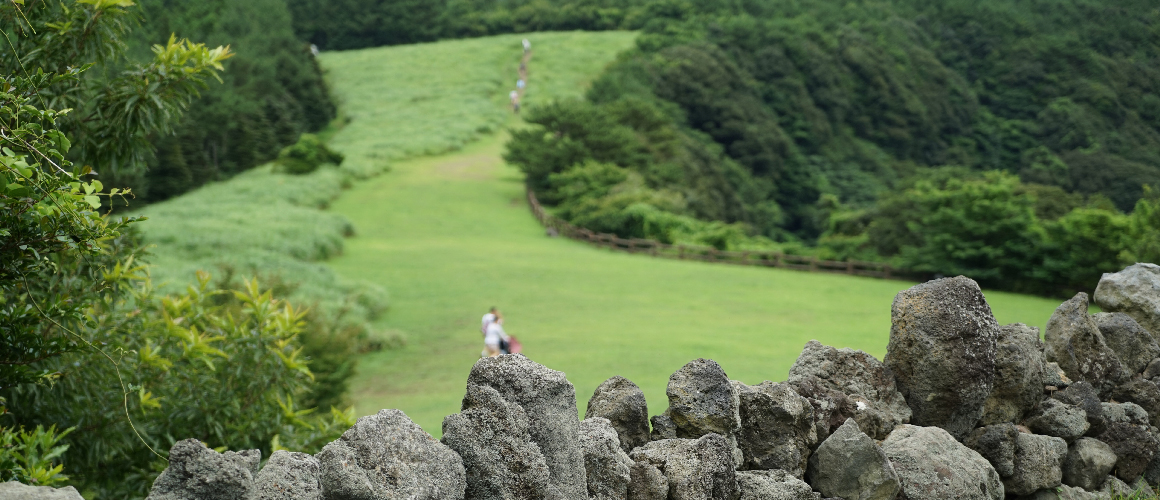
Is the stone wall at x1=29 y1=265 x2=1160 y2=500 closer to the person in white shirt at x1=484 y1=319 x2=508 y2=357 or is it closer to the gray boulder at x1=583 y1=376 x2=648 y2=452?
the gray boulder at x1=583 y1=376 x2=648 y2=452

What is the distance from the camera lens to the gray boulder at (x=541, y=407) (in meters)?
3.08

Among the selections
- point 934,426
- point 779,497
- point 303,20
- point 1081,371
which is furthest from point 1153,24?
point 303,20

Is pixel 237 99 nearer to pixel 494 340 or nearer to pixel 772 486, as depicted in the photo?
pixel 494 340

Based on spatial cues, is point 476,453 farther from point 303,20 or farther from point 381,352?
point 303,20

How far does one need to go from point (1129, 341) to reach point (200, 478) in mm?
5559

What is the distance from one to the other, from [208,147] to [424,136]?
1270 cm

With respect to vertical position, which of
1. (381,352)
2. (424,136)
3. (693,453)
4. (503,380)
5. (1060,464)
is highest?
(503,380)

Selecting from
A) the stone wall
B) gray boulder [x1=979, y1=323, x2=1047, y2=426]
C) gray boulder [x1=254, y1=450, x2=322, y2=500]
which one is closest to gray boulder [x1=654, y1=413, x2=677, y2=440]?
the stone wall

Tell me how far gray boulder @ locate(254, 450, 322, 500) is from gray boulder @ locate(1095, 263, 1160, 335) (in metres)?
5.43

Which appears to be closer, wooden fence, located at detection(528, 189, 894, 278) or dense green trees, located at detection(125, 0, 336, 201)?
wooden fence, located at detection(528, 189, 894, 278)

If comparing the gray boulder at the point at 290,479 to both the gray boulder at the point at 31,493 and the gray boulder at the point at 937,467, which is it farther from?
the gray boulder at the point at 937,467

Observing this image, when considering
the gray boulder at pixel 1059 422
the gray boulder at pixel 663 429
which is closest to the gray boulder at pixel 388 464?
the gray boulder at pixel 663 429

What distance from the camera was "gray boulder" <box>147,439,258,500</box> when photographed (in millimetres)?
2619

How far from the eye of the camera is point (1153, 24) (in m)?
19.0
